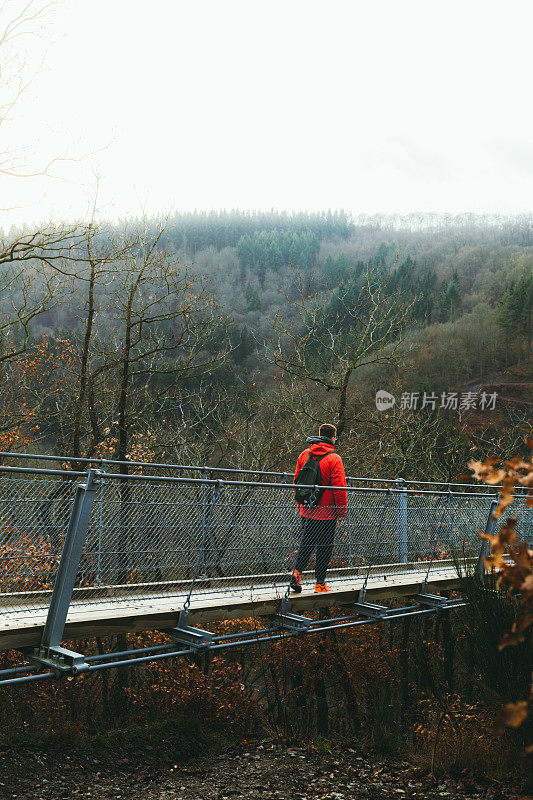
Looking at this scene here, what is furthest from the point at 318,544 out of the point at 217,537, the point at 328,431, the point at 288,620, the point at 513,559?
the point at 513,559

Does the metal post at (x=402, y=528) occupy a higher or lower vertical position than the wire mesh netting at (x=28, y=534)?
lower

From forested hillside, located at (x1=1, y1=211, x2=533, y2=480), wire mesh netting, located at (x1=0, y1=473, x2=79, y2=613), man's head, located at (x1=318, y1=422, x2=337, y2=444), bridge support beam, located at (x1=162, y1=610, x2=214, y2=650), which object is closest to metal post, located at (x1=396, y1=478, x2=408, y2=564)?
man's head, located at (x1=318, y1=422, x2=337, y2=444)

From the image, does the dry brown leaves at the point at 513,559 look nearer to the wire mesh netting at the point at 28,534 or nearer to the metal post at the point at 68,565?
the metal post at the point at 68,565

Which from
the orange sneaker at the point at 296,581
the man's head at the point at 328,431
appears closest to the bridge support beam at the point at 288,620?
the orange sneaker at the point at 296,581

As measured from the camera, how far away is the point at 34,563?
18.7 feet

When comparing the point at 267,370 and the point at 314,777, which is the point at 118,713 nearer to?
the point at 314,777

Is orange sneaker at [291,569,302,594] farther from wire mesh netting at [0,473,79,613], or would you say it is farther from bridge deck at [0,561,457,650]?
wire mesh netting at [0,473,79,613]

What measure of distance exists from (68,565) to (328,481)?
12.2ft

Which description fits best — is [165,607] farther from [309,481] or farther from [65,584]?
[309,481]

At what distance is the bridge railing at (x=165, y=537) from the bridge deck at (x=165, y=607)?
36 mm

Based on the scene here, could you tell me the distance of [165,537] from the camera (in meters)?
6.70

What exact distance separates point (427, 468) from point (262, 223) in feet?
241

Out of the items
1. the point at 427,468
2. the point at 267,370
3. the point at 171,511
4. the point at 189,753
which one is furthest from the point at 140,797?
the point at 267,370

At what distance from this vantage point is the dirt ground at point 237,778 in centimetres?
852
